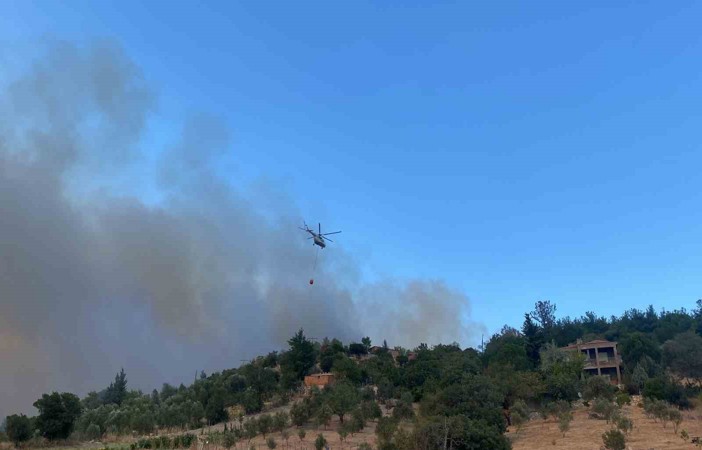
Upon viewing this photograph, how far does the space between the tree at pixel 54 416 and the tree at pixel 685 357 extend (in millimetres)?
74026

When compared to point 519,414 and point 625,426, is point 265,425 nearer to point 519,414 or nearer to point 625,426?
point 519,414

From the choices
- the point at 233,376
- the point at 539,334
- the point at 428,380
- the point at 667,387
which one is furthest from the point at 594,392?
the point at 233,376

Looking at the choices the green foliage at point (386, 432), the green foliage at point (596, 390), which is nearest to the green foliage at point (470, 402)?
the green foliage at point (386, 432)

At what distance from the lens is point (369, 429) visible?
5122cm

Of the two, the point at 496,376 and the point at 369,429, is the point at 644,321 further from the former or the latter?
the point at 369,429

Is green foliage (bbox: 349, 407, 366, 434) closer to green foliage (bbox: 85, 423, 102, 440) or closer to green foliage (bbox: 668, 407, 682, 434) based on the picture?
green foliage (bbox: 668, 407, 682, 434)

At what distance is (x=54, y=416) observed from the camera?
5078cm

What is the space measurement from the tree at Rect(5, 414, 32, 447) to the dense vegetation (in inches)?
3.3

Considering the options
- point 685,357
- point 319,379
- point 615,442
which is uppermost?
point 685,357

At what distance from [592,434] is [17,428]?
4562 centimetres

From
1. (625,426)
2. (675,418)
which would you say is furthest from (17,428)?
(675,418)

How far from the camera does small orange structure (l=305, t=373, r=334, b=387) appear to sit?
256 feet

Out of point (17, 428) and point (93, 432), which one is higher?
point (17, 428)

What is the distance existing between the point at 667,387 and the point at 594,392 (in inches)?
278
